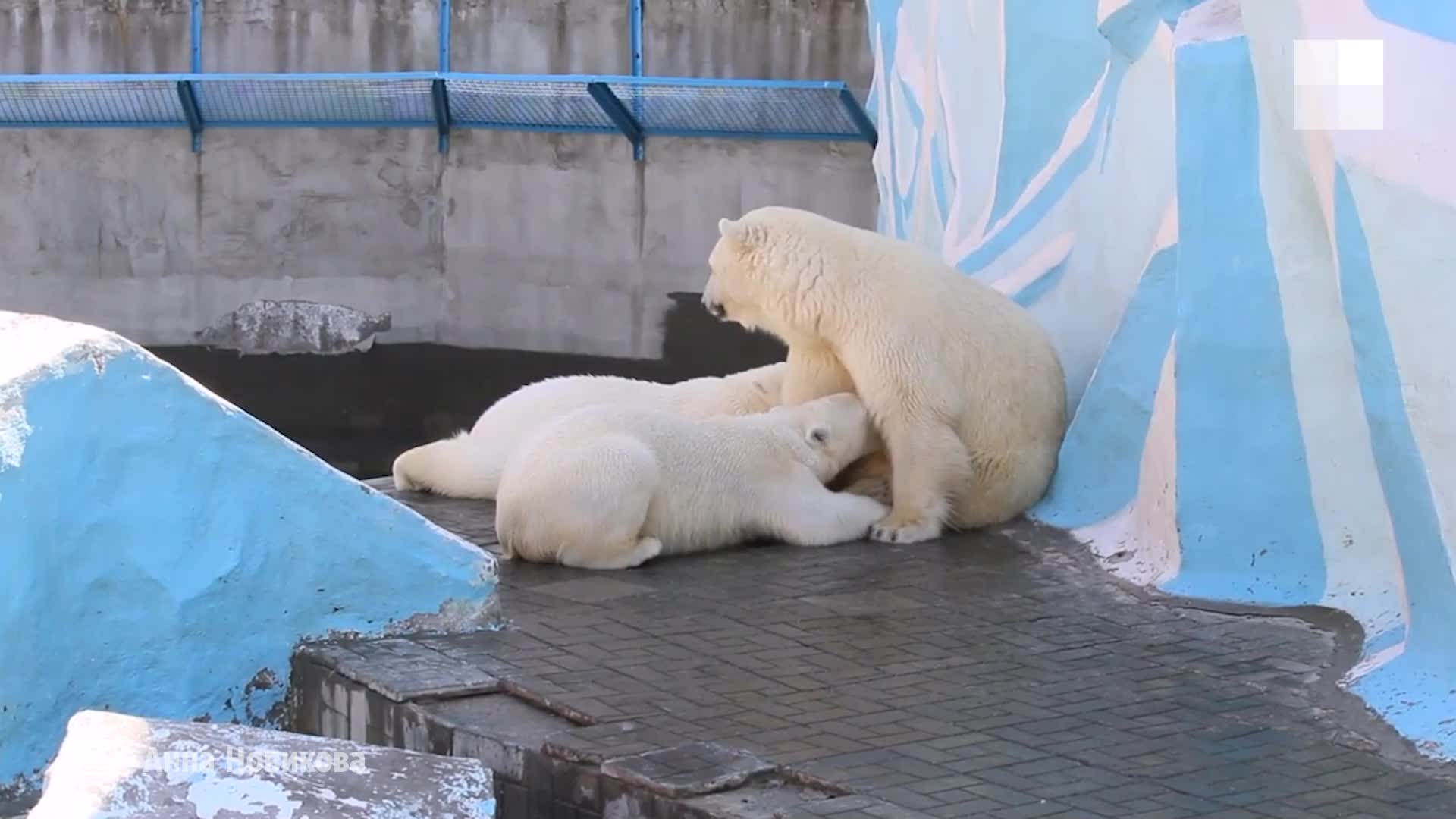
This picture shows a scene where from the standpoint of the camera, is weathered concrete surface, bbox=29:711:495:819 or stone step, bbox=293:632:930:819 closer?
weathered concrete surface, bbox=29:711:495:819

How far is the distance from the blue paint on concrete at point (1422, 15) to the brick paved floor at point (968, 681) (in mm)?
1705

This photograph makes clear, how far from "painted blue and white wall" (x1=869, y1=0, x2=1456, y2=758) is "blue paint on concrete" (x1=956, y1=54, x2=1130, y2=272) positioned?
0.01m

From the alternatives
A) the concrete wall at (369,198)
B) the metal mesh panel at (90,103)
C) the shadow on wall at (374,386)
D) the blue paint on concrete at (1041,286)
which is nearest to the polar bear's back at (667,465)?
A: the blue paint on concrete at (1041,286)

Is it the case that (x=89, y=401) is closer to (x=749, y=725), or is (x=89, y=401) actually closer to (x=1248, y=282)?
(x=749, y=725)

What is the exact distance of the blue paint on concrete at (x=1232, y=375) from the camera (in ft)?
17.8

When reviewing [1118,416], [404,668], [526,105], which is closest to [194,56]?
[526,105]

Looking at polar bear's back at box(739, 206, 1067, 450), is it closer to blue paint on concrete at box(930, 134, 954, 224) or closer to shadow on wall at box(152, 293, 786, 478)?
blue paint on concrete at box(930, 134, 954, 224)

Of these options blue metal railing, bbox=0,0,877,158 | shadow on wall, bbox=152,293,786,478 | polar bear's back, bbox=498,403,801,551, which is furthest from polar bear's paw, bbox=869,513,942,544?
shadow on wall, bbox=152,293,786,478

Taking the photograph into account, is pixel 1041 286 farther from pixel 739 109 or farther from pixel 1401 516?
pixel 739 109

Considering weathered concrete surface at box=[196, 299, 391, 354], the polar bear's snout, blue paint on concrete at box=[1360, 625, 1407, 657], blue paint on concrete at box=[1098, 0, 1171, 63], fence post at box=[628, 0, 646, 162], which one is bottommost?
weathered concrete surface at box=[196, 299, 391, 354]

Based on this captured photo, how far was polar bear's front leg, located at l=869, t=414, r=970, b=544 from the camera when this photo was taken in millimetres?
6492

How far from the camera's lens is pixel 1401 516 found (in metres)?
4.57

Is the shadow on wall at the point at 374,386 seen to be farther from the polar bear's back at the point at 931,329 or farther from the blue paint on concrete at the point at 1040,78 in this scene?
the polar bear's back at the point at 931,329

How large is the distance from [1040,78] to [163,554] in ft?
15.2
